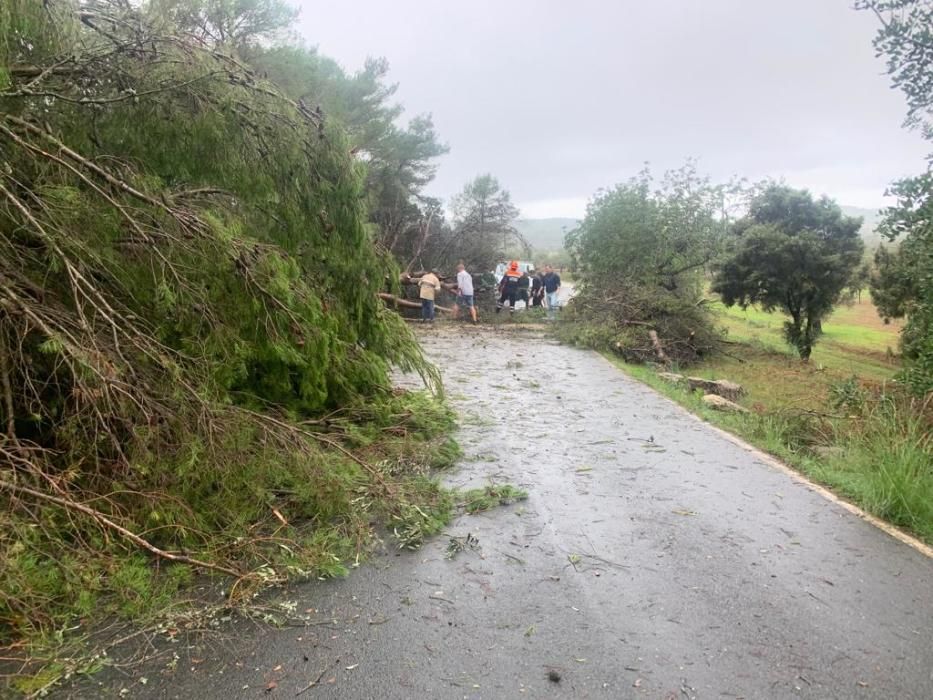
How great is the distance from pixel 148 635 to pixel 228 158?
350 cm

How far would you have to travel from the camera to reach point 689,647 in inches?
118

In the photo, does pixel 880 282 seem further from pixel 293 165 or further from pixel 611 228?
pixel 293 165

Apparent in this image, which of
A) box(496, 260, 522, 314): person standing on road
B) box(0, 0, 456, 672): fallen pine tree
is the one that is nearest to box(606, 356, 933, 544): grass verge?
box(0, 0, 456, 672): fallen pine tree

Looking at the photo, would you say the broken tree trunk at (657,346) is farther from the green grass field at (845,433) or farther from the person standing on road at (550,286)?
the person standing on road at (550,286)

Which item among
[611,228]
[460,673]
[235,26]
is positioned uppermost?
[235,26]

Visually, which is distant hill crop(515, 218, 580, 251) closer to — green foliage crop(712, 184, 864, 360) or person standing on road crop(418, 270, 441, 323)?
green foliage crop(712, 184, 864, 360)

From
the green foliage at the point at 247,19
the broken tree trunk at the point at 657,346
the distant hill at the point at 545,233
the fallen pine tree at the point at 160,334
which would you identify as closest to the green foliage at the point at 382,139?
the green foliage at the point at 247,19

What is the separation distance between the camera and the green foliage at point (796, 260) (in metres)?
17.2

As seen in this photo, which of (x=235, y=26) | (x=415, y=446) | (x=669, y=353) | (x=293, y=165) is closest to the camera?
(x=293, y=165)

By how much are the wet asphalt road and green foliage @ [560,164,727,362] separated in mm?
10410

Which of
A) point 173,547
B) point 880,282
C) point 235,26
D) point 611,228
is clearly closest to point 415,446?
point 173,547

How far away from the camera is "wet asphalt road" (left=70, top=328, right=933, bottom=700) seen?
2.73 m

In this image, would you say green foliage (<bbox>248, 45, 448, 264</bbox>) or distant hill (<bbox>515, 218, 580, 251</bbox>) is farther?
distant hill (<bbox>515, 218, 580, 251</bbox>)

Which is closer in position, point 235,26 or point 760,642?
point 760,642
